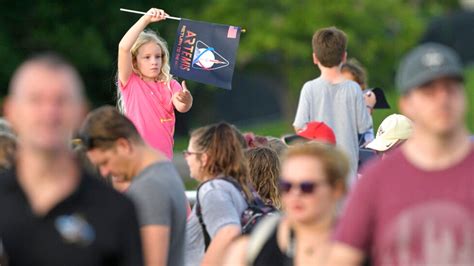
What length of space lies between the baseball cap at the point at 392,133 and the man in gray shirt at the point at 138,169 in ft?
15.2

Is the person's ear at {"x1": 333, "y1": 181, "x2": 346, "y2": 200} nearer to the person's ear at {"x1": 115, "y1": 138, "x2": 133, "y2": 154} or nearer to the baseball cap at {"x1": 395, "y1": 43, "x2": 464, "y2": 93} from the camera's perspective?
the baseball cap at {"x1": 395, "y1": 43, "x2": 464, "y2": 93}

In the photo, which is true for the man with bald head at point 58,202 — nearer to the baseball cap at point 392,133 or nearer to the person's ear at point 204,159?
the person's ear at point 204,159

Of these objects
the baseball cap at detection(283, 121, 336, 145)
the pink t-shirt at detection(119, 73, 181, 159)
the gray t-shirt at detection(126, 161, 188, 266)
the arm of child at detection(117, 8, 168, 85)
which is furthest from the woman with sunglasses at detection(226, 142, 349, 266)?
the baseball cap at detection(283, 121, 336, 145)

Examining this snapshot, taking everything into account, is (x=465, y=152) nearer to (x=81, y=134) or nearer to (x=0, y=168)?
(x=81, y=134)

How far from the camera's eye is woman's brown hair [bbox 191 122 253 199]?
30.2ft

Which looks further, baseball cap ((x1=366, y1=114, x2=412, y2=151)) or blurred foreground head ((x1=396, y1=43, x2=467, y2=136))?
baseball cap ((x1=366, y1=114, x2=412, y2=151))

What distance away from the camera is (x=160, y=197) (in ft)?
25.3

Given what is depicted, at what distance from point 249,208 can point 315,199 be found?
2450mm

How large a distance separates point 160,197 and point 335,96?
5.37 m

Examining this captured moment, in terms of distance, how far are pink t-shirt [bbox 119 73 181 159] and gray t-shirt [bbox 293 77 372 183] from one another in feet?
4.81

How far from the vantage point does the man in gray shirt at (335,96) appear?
42.3 ft

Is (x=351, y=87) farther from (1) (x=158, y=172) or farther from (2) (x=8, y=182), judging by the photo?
(2) (x=8, y=182)

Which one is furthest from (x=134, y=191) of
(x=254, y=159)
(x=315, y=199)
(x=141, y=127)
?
(x=141, y=127)

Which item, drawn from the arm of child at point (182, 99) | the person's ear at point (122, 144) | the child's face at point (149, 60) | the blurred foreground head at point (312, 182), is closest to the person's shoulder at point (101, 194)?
the blurred foreground head at point (312, 182)
